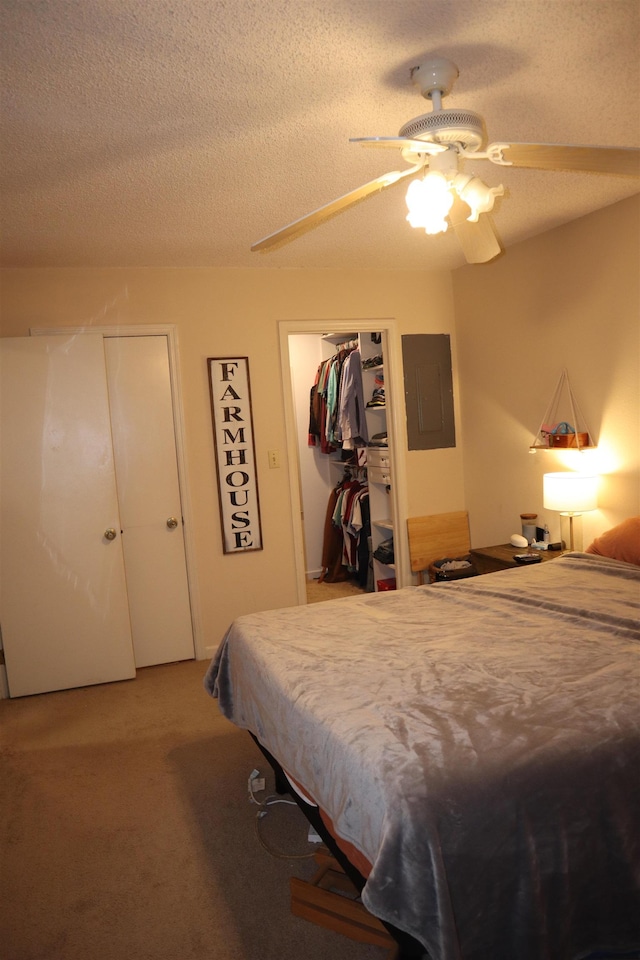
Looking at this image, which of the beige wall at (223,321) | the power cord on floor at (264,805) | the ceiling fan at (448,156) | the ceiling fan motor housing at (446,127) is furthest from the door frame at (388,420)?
the ceiling fan motor housing at (446,127)

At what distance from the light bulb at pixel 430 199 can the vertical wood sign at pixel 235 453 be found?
251cm

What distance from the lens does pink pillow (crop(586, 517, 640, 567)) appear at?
3.21 meters

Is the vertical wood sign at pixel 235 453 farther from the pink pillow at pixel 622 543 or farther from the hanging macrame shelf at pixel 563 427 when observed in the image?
the pink pillow at pixel 622 543

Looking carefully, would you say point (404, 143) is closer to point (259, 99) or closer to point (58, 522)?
point (259, 99)

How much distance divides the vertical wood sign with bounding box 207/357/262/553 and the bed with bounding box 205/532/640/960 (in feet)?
6.63

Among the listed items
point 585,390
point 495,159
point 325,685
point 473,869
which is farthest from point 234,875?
point 585,390

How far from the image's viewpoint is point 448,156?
1879 millimetres

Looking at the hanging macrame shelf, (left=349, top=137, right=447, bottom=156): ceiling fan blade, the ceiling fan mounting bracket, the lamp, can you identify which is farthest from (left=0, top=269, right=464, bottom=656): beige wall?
(left=349, top=137, right=447, bottom=156): ceiling fan blade

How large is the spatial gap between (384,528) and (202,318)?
7.20 feet

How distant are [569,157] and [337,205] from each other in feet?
2.19

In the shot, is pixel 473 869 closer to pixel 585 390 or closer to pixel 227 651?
pixel 227 651

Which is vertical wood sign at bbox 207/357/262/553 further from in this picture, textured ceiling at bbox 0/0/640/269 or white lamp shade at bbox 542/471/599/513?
white lamp shade at bbox 542/471/599/513

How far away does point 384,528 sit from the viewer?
17.7 ft

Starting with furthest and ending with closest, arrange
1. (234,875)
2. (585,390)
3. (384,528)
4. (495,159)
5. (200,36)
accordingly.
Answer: (384,528) → (585,390) → (234,875) → (495,159) → (200,36)
